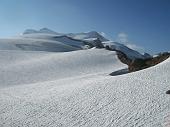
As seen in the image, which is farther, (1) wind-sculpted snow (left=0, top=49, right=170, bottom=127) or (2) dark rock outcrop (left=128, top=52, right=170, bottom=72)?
(2) dark rock outcrop (left=128, top=52, right=170, bottom=72)

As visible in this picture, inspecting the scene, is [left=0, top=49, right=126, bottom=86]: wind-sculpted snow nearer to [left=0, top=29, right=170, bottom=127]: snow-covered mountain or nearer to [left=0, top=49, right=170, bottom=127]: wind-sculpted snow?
[left=0, top=29, right=170, bottom=127]: snow-covered mountain

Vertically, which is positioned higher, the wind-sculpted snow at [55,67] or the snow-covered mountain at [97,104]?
the wind-sculpted snow at [55,67]

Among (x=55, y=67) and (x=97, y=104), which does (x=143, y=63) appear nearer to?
(x=55, y=67)

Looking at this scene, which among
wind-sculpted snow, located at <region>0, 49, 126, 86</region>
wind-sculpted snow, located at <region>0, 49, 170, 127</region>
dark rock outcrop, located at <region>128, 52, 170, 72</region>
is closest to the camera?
wind-sculpted snow, located at <region>0, 49, 170, 127</region>

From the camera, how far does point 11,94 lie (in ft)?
66.8

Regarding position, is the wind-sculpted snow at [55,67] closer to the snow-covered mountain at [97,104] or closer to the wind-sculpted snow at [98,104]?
the snow-covered mountain at [97,104]

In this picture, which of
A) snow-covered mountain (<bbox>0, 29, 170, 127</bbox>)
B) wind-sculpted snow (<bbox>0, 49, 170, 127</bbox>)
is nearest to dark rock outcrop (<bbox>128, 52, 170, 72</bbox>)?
snow-covered mountain (<bbox>0, 29, 170, 127</bbox>)

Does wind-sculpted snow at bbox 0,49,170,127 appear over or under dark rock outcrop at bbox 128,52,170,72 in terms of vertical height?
under

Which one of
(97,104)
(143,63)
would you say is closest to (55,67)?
(143,63)

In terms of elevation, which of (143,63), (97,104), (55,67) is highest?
(143,63)

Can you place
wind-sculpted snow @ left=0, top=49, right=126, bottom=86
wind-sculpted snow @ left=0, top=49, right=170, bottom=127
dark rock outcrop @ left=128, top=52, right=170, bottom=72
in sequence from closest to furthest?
wind-sculpted snow @ left=0, top=49, right=170, bottom=127
dark rock outcrop @ left=128, top=52, right=170, bottom=72
wind-sculpted snow @ left=0, top=49, right=126, bottom=86

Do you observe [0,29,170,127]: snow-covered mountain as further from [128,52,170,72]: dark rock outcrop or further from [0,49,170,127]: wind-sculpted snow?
[128,52,170,72]: dark rock outcrop

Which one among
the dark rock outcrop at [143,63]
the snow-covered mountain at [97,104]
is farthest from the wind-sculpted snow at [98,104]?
the dark rock outcrop at [143,63]

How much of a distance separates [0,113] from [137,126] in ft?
28.9
